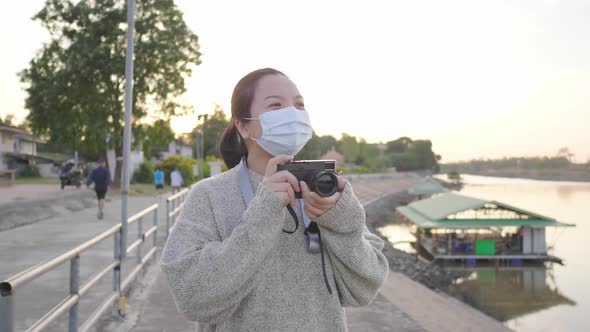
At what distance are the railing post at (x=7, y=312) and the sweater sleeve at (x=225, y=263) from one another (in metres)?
0.89

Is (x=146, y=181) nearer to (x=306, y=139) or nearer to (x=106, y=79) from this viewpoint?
(x=106, y=79)

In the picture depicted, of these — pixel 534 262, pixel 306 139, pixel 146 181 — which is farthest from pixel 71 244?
pixel 146 181

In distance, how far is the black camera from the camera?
1.29 m

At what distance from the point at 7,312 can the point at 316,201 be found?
4.25 ft

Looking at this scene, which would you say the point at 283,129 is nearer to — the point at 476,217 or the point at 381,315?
the point at 381,315

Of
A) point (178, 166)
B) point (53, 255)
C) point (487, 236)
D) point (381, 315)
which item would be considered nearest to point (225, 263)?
point (381, 315)

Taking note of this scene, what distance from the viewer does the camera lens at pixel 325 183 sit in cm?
129

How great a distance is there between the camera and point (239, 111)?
1.56 meters

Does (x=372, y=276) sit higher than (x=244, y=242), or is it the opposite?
(x=244, y=242)

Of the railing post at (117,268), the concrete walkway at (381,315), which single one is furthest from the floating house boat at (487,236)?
the railing post at (117,268)

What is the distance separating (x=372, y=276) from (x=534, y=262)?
24032 millimetres

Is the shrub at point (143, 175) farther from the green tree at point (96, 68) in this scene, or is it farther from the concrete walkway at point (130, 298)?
the concrete walkway at point (130, 298)

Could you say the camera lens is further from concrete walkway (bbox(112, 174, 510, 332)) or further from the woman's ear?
concrete walkway (bbox(112, 174, 510, 332))

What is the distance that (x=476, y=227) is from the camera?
22406 millimetres
